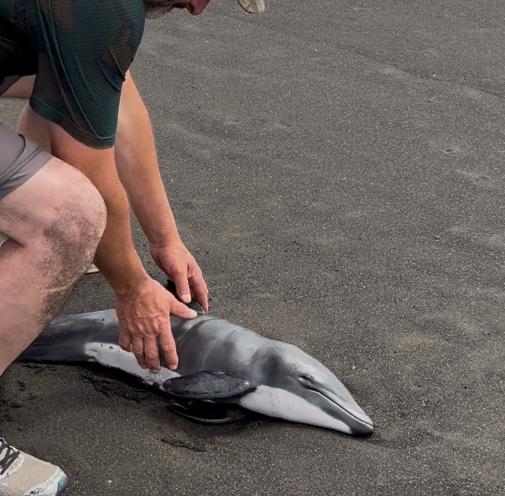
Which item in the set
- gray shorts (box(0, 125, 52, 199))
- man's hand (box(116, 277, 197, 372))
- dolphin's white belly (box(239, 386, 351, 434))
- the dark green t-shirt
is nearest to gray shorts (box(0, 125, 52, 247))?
gray shorts (box(0, 125, 52, 199))

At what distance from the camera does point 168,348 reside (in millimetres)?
2660

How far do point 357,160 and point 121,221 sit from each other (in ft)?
7.00

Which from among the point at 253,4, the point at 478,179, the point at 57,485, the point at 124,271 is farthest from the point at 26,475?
the point at 478,179

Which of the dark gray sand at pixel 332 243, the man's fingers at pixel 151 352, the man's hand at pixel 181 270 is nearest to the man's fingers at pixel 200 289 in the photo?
the man's hand at pixel 181 270

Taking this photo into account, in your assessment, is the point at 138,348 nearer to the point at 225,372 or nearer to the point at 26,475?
the point at 225,372

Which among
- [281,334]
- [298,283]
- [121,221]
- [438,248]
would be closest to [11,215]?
[121,221]

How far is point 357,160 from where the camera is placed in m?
4.44

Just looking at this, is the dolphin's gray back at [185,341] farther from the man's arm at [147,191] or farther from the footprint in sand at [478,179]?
the footprint in sand at [478,179]

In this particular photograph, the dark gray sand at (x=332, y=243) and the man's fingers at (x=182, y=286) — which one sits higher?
the man's fingers at (x=182, y=286)

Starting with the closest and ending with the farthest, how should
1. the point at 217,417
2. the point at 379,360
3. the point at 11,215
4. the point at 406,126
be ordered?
1. the point at 11,215
2. the point at 217,417
3. the point at 379,360
4. the point at 406,126

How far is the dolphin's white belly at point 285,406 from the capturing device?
9.11 feet

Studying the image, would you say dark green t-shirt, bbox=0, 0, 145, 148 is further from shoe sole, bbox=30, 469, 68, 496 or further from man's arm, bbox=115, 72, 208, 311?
shoe sole, bbox=30, 469, 68, 496

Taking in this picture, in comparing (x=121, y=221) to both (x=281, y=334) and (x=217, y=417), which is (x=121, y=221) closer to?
(x=217, y=417)

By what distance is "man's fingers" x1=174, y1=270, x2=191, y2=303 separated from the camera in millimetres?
3002
